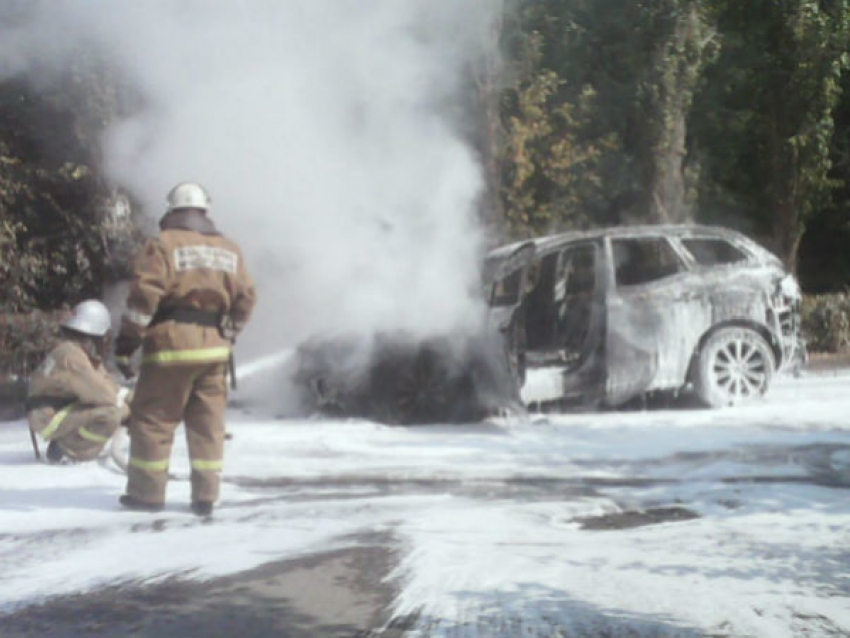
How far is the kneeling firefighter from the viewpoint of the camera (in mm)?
7941

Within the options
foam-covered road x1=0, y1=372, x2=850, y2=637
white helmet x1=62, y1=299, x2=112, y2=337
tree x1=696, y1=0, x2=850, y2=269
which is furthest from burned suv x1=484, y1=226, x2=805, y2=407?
tree x1=696, y1=0, x2=850, y2=269

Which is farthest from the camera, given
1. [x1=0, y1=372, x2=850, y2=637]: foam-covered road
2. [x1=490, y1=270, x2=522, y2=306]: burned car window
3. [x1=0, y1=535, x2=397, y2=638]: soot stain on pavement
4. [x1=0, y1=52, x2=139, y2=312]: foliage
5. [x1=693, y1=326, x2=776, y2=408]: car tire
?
[x1=0, y1=52, x2=139, y2=312]: foliage

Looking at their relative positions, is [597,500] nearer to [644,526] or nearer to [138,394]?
[644,526]

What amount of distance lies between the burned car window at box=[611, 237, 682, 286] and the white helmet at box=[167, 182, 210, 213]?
4.77 meters

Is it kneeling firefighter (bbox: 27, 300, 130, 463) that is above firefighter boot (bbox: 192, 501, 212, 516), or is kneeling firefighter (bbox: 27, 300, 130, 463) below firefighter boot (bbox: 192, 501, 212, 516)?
above

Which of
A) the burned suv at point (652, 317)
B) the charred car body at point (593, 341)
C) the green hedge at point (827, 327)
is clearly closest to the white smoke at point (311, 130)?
the charred car body at point (593, 341)

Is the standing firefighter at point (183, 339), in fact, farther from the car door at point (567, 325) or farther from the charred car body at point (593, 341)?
the car door at point (567, 325)

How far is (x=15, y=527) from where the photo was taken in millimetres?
6340

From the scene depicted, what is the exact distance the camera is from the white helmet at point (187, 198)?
6375mm

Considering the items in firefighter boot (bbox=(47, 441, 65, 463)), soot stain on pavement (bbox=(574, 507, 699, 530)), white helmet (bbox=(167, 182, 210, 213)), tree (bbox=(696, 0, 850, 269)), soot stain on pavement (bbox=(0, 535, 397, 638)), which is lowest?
soot stain on pavement (bbox=(0, 535, 397, 638))

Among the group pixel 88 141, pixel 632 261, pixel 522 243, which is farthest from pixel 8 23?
pixel 632 261

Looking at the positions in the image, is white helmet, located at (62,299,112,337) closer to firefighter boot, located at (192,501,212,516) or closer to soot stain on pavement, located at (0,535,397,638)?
firefighter boot, located at (192,501,212,516)

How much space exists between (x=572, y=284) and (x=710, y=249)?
1151mm

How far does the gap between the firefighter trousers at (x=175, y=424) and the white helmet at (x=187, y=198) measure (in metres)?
0.77
